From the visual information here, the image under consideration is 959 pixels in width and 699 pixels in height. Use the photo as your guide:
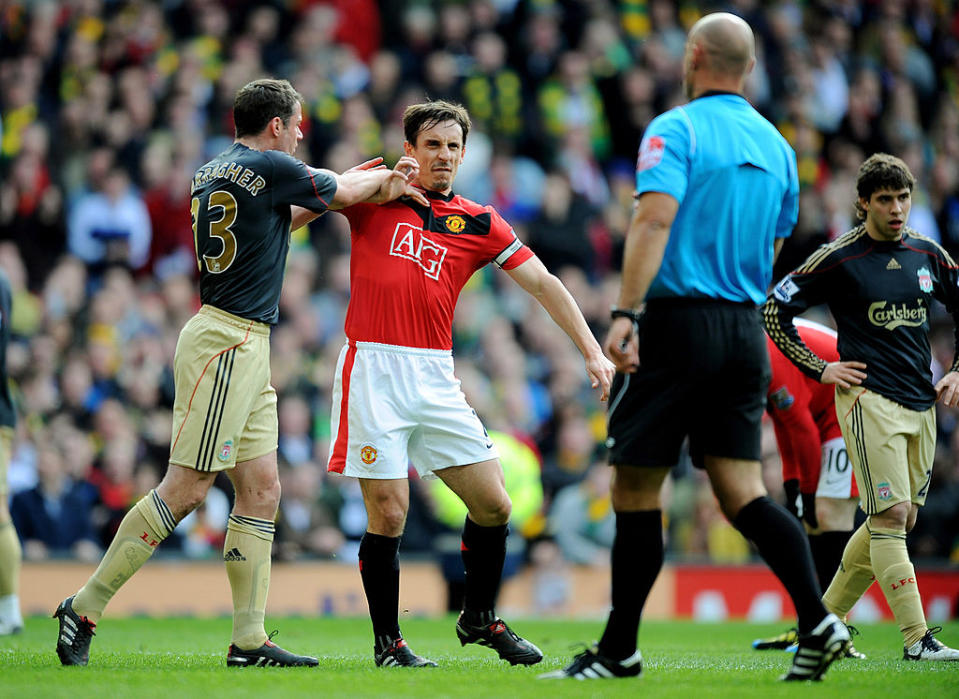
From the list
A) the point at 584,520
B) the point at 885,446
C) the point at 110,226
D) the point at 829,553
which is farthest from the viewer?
the point at 110,226

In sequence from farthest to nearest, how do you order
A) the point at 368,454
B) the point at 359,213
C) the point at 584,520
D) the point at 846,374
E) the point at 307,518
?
the point at 584,520 < the point at 307,518 < the point at 846,374 < the point at 359,213 < the point at 368,454

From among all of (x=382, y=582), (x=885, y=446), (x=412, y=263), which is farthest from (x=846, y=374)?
(x=382, y=582)

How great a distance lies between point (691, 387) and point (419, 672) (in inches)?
68.2

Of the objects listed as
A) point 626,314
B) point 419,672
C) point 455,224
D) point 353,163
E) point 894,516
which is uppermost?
point 353,163

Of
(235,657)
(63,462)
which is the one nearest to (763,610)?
(63,462)

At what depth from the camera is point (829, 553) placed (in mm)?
8016

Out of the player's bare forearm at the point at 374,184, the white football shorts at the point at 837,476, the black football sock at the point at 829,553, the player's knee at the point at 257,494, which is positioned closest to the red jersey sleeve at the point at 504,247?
the player's bare forearm at the point at 374,184

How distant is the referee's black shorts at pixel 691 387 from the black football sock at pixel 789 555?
246mm

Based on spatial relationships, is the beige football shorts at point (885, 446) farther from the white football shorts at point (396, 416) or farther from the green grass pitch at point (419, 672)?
the white football shorts at point (396, 416)

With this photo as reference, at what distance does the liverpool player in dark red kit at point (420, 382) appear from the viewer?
5.95 meters

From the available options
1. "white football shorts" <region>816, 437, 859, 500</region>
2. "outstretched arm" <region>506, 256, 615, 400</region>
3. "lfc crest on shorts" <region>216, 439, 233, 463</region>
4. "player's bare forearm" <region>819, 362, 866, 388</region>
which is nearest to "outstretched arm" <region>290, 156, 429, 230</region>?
"outstretched arm" <region>506, 256, 615, 400</region>

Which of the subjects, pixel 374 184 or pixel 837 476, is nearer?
pixel 374 184

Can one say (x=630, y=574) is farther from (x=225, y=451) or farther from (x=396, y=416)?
(x=225, y=451)

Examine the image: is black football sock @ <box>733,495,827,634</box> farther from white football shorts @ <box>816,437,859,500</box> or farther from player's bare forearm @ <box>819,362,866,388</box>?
white football shorts @ <box>816,437,859,500</box>
